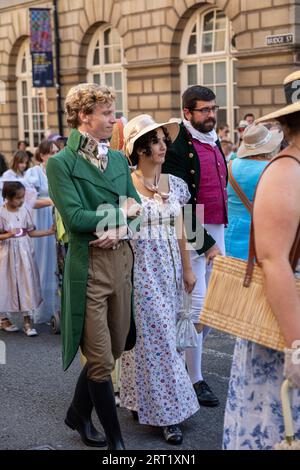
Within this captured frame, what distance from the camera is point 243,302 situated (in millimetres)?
2734

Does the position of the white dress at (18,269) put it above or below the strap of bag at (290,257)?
below

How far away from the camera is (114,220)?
3955 mm

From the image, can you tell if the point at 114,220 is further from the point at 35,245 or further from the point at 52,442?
the point at 35,245

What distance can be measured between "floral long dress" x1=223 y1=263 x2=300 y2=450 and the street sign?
46.9 ft

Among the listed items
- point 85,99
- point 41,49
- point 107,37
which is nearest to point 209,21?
point 107,37

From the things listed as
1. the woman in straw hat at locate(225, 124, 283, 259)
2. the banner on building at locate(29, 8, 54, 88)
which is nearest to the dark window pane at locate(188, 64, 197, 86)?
the banner on building at locate(29, 8, 54, 88)

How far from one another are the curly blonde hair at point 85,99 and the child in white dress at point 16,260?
3.39 meters

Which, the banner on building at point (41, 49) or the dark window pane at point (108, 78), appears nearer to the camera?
the dark window pane at point (108, 78)

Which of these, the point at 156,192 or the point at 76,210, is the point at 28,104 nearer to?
the point at 156,192

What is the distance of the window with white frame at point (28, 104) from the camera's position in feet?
86.0

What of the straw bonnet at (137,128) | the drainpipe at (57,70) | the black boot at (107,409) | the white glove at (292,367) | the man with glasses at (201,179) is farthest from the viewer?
the drainpipe at (57,70)

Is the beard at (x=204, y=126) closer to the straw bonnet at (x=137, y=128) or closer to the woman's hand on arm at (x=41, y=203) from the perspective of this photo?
the straw bonnet at (x=137, y=128)

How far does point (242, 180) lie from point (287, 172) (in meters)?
2.63

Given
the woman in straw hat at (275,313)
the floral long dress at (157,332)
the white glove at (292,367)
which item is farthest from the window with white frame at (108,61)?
the white glove at (292,367)
